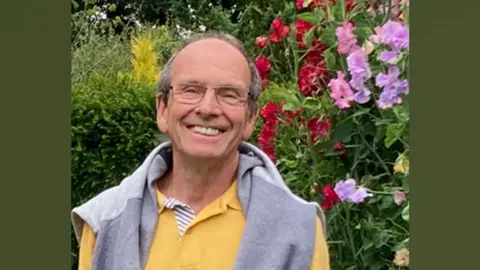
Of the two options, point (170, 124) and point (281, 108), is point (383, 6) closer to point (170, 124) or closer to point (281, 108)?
point (281, 108)

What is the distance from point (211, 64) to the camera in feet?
4.65

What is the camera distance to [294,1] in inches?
108

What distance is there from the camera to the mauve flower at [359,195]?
2.06 metres

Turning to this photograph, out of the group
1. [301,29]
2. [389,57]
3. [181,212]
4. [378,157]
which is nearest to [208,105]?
[181,212]

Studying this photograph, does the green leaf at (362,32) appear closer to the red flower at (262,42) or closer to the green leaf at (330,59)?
the green leaf at (330,59)

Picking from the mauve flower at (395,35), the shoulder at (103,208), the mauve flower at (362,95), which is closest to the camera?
the shoulder at (103,208)

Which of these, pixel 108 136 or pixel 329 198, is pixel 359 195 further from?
pixel 108 136

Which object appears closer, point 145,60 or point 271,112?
point 271,112

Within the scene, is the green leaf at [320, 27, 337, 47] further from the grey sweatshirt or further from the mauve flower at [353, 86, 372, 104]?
the grey sweatshirt

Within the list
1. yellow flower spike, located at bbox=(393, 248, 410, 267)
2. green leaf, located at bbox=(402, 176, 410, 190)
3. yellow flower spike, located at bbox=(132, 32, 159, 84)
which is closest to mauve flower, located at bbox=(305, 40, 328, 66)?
green leaf, located at bbox=(402, 176, 410, 190)

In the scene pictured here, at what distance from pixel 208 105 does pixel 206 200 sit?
0.69 ft

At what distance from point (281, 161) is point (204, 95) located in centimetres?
100

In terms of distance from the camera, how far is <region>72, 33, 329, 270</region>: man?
4.64 feet

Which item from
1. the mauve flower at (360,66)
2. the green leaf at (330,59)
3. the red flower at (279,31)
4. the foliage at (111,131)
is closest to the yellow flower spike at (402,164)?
the mauve flower at (360,66)
